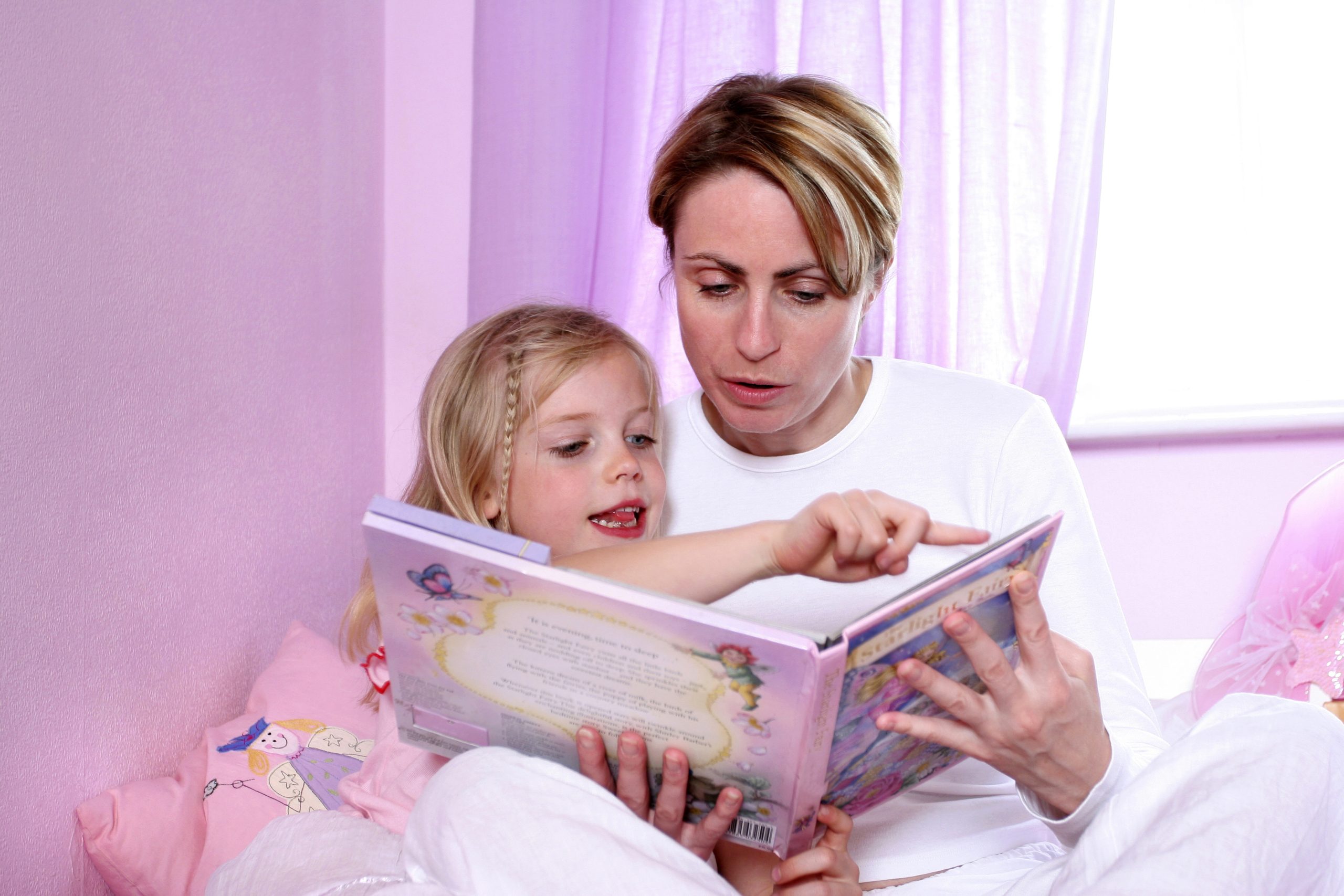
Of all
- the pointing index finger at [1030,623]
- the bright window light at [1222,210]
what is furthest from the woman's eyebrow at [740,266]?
the bright window light at [1222,210]

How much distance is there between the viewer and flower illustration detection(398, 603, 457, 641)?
876 millimetres

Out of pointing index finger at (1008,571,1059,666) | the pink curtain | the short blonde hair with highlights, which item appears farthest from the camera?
the pink curtain

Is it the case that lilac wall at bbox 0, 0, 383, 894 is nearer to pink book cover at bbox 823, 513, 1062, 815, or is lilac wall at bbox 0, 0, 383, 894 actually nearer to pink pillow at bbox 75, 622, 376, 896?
pink pillow at bbox 75, 622, 376, 896

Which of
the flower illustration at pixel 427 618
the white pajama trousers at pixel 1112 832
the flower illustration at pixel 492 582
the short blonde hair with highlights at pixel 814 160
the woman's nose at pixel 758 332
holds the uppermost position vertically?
the short blonde hair with highlights at pixel 814 160

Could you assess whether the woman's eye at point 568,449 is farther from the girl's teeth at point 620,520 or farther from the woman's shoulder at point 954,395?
the woman's shoulder at point 954,395

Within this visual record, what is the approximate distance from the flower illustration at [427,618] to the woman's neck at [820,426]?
0.57 metres

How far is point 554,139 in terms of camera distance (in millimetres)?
2055

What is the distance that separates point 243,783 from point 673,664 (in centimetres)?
87

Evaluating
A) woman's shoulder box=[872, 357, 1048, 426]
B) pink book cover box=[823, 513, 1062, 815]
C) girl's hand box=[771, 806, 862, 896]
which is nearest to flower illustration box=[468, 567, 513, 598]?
pink book cover box=[823, 513, 1062, 815]

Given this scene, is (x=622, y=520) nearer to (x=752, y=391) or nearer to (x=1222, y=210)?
(x=752, y=391)

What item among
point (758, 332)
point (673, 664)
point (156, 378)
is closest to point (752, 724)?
point (673, 664)

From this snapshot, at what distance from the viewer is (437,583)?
856 mm

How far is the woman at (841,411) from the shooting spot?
1.15 meters

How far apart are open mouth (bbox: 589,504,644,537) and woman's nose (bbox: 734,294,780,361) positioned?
244mm
